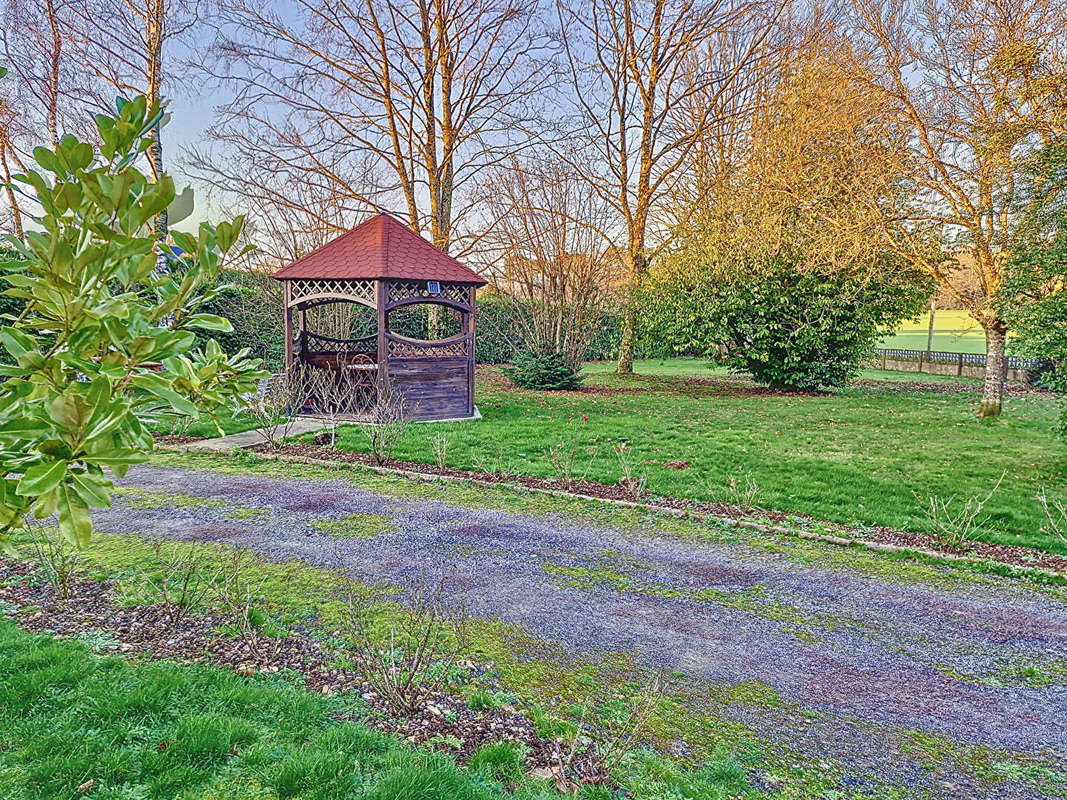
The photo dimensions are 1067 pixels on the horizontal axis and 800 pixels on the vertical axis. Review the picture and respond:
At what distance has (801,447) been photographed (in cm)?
909

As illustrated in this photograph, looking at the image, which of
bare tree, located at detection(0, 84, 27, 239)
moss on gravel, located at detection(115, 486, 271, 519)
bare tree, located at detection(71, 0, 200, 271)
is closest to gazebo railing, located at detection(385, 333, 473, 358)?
moss on gravel, located at detection(115, 486, 271, 519)

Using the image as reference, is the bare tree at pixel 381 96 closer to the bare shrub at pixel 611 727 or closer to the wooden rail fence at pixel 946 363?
the wooden rail fence at pixel 946 363

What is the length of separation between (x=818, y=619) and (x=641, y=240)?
17.1 m

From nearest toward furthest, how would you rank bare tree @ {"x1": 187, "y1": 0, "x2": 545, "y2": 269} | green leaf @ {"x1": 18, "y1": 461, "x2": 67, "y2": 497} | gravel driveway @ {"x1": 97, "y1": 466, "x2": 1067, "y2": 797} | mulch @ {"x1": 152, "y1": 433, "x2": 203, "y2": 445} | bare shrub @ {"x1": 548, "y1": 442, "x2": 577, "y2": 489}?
green leaf @ {"x1": 18, "y1": 461, "x2": 67, "y2": 497} → gravel driveway @ {"x1": 97, "y1": 466, "x2": 1067, "y2": 797} → bare shrub @ {"x1": 548, "y1": 442, "x2": 577, "y2": 489} → mulch @ {"x1": 152, "y1": 433, "x2": 203, "y2": 445} → bare tree @ {"x1": 187, "y1": 0, "x2": 545, "y2": 269}

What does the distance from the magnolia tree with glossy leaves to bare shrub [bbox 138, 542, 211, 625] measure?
2.88 meters

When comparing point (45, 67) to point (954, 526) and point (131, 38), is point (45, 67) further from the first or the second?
point (954, 526)

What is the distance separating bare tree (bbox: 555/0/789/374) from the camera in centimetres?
1825

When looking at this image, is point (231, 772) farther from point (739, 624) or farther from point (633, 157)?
point (633, 157)

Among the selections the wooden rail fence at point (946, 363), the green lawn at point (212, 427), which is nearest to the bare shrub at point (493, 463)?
the green lawn at point (212, 427)

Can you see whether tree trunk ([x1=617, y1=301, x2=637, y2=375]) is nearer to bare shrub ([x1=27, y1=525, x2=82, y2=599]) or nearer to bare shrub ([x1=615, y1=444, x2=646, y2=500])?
bare shrub ([x1=615, y1=444, x2=646, y2=500])

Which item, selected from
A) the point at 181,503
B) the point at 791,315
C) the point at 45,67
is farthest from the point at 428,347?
the point at 45,67

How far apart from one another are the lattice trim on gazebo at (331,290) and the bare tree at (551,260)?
5.55m

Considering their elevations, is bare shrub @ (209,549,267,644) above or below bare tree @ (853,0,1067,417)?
below

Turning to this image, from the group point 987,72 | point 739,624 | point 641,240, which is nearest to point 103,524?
point 739,624
